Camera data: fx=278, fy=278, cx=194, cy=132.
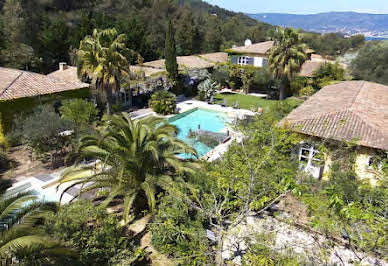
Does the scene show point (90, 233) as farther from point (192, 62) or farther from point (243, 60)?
Result: point (243, 60)

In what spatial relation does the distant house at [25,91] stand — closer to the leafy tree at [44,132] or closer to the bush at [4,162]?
the leafy tree at [44,132]

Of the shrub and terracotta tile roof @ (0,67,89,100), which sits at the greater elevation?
terracotta tile roof @ (0,67,89,100)

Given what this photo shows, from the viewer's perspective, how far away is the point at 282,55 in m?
33.5

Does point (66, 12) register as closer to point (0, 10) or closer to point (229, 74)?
point (0, 10)

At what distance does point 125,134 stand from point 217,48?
6101cm

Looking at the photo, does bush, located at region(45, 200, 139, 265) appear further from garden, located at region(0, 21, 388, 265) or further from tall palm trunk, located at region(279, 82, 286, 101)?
tall palm trunk, located at region(279, 82, 286, 101)

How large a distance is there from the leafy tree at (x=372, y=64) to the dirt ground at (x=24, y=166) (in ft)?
126

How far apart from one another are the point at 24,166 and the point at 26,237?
11.7 m

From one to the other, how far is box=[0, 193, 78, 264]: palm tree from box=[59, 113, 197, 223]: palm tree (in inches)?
139

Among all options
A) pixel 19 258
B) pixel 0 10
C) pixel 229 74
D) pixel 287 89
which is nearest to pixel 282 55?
pixel 287 89

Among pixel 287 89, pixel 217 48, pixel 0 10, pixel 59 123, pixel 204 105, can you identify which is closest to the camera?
pixel 59 123

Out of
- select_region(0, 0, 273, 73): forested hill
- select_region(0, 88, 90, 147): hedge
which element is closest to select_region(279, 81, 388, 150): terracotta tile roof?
select_region(0, 88, 90, 147): hedge

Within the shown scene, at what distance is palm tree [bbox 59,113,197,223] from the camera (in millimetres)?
11523

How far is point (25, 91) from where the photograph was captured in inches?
789
